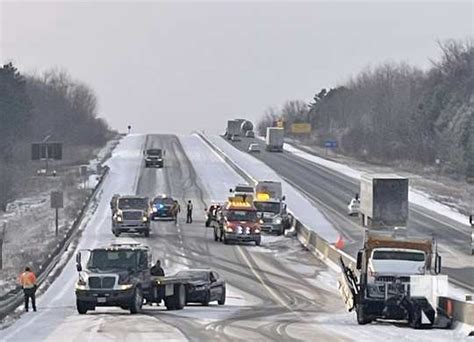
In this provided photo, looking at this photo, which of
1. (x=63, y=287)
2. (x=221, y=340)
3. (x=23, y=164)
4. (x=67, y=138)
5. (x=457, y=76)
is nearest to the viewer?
(x=221, y=340)

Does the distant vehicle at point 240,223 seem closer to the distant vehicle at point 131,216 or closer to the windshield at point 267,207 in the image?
the distant vehicle at point 131,216

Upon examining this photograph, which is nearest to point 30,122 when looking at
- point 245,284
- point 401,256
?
point 245,284

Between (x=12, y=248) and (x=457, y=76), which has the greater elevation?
(x=457, y=76)

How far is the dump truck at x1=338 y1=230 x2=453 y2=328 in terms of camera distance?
105 feet

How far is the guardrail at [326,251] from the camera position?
30.8 meters

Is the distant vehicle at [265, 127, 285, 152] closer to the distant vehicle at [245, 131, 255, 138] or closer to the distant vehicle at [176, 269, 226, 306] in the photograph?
the distant vehicle at [245, 131, 255, 138]

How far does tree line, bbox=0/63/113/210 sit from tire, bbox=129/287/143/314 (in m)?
62.5

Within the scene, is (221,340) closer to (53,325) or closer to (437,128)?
(53,325)

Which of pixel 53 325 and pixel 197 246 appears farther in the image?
pixel 197 246

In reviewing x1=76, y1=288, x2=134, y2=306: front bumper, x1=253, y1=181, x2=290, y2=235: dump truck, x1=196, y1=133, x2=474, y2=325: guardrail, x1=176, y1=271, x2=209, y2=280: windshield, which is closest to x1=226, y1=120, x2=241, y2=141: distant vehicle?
x1=196, y1=133, x2=474, y2=325: guardrail

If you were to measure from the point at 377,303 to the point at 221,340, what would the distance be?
6.29 metres

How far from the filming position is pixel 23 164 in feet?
431

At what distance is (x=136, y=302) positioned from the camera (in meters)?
35.4

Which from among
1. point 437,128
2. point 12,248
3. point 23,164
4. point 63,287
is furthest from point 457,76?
point 63,287
